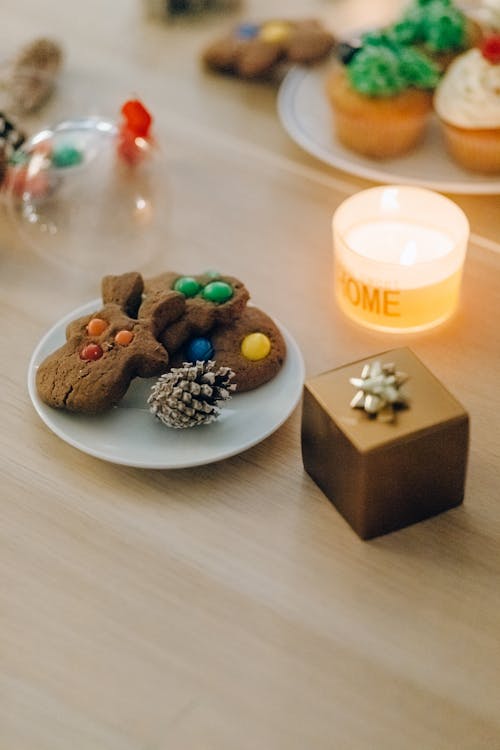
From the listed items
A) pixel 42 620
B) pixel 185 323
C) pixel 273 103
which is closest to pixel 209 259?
pixel 185 323

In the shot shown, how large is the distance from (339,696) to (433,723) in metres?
0.06

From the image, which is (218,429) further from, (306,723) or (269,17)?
(269,17)

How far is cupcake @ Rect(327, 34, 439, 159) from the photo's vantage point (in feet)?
3.26

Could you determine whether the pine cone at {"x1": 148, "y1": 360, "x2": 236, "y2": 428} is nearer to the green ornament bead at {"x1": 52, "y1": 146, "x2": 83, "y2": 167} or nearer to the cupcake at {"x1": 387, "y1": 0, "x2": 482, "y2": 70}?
the green ornament bead at {"x1": 52, "y1": 146, "x2": 83, "y2": 167}

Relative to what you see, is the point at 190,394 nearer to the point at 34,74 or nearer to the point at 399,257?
the point at 399,257

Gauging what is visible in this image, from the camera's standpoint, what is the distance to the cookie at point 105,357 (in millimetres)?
737

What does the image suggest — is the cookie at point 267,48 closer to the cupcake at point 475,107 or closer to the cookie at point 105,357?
the cupcake at point 475,107

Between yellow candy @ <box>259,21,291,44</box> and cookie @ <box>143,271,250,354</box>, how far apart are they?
1.56 feet

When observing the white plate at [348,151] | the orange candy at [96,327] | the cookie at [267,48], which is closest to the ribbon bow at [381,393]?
the orange candy at [96,327]

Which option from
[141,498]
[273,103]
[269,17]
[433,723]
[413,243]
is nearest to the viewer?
[433,723]

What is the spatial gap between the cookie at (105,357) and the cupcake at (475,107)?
374 mm

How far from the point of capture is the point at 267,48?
3.80ft

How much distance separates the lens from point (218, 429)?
0.75 m

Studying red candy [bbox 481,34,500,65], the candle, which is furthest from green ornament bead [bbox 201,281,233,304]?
red candy [bbox 481,34,500,65]
